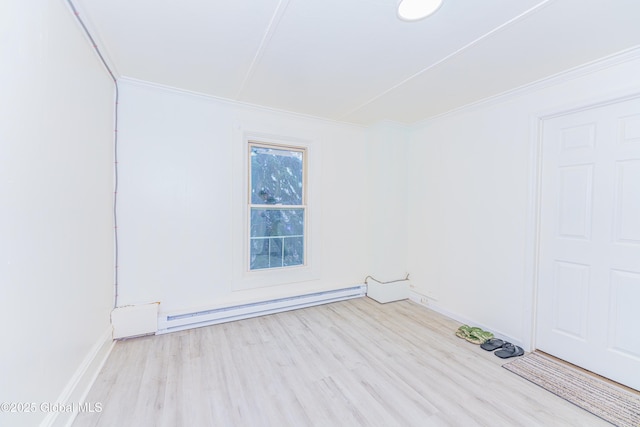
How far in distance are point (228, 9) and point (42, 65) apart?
101 cm

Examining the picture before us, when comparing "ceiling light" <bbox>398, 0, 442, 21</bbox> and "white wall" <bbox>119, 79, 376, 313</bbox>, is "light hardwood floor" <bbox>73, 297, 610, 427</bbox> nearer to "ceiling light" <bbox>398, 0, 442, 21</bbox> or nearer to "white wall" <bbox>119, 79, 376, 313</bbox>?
"white wall" <bbox>119, 79, 376, 313</bbox>

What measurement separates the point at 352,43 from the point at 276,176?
5.92 ft

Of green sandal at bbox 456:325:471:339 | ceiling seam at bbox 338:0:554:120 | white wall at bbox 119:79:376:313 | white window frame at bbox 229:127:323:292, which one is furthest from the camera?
white window frame at bbox 229:127:323:292

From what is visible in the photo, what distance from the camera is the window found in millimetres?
3199

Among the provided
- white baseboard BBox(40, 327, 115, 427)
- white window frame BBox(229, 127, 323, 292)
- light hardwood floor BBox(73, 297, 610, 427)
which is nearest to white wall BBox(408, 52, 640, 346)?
light hardwood floor BBox(73, 297, 610, 427)

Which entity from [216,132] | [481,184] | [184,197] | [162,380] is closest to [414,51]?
[481,184]

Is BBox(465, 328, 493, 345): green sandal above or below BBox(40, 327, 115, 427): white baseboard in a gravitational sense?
below

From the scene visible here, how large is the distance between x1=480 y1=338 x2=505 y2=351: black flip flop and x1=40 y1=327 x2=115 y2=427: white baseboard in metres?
3.10

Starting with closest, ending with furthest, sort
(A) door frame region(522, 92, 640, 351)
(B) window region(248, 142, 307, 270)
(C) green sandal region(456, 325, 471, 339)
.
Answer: (A) door frame region(522, 92, 640, 351)
(C) green sandal region(456, 325, 471, 339)
(B) window region(248, 142, 307, 270)

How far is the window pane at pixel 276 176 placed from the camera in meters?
3.21

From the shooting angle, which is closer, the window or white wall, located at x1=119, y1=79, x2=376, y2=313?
white wall, located at x1=119, y1=79, x2=376, y2=313

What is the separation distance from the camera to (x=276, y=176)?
11.0ft

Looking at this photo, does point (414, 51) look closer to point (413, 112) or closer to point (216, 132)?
point (413, 112)

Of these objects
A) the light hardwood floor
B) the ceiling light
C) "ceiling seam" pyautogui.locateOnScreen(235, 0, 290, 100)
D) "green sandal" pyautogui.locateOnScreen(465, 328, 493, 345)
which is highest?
"ceiling seam" pyautogui.locateOnScreen(235, 0, 290, 100)
